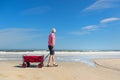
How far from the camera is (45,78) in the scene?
9227mm

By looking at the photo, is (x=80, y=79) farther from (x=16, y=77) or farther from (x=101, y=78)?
(x=16, y=77)

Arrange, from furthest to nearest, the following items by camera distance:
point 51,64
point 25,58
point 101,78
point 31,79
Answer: point 51,64
point 25,58
point 101,78
point 31,79

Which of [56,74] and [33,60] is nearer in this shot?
[56,74]

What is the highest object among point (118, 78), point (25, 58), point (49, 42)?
point (49, 42)

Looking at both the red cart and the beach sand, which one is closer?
the beach sand

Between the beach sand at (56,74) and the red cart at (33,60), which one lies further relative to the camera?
the red cart at (33,60)

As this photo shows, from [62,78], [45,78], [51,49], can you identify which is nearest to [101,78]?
[62,78]

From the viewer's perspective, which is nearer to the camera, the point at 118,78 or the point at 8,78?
the point at 8,78

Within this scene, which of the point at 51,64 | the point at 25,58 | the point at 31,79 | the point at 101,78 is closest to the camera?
the point at 31,79

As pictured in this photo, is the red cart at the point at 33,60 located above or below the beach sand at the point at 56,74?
above

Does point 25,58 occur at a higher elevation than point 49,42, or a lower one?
lower

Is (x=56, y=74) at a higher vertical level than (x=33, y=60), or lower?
lower

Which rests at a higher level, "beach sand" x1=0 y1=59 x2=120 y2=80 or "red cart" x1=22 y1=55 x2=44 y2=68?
"red cart" x1=22 y1=55 x2=44 y2=68

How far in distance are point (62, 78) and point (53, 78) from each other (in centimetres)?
34
